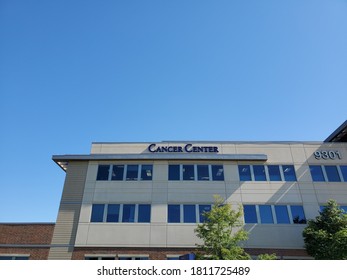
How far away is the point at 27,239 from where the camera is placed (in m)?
19.9

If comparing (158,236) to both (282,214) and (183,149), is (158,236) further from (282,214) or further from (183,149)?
(282,214)

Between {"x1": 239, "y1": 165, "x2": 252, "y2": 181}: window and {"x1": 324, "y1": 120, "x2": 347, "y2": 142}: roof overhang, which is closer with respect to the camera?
{"x1": 239, "y1": 165, "x2": 252, "y2": 181}: window

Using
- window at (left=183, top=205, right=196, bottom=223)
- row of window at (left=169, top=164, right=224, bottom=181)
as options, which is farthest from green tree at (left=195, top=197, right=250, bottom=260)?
row of window at (left=169, top=164, right=224, bottom=181)

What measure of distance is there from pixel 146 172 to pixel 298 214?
13.1 metres

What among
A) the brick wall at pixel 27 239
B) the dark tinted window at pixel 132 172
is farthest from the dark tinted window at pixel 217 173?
the brick wall at pixel 27 239

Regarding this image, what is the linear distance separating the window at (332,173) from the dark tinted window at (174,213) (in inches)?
531

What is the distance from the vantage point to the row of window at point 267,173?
73.5 feet

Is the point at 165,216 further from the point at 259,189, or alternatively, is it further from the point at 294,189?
the point at 294,189

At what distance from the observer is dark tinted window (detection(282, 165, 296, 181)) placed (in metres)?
22.3

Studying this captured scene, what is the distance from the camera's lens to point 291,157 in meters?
23.4

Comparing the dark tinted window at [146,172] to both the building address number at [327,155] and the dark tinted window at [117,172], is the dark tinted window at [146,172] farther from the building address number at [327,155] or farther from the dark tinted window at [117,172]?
the building address number at [327,155]

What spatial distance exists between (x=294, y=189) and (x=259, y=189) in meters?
2.97

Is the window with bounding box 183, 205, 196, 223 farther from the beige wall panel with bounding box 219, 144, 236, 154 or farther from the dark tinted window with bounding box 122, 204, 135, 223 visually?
the beige wall panel with bounding box 219, 144, 236, 154

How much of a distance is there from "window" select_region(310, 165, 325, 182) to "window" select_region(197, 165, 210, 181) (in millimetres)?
9258
